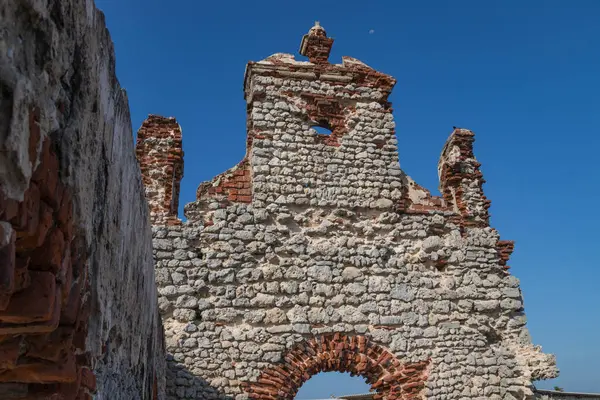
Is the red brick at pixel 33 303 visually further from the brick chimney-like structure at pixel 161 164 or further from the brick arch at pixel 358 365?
the brick chimney-like structure at pixel 161 164

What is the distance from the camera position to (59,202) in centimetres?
174

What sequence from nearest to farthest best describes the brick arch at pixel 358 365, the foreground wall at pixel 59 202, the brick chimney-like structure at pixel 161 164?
1. the foreground wall at pixel 59 202
2. the brick arch at pixel 358 365
3. the brick chimney-like structure at pixel 161 164

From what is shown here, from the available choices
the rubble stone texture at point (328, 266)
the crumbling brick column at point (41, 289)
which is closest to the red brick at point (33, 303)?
the crumbling brick column at point (41, 289)

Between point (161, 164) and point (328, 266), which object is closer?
point (328, 266)

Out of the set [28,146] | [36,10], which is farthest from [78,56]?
[28,146]

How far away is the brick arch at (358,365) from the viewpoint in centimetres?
682

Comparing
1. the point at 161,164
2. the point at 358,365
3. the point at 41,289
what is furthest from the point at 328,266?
the point at 41,289

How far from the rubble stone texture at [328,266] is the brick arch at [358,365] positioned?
0.01 metres

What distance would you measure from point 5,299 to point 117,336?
1587mm

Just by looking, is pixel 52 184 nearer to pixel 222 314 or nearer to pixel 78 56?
pixel 78 56

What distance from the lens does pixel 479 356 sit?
7293 mm

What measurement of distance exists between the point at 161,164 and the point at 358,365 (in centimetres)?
374

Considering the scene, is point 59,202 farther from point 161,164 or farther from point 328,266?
point 161,164

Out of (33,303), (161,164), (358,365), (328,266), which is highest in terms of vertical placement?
(161,164)
